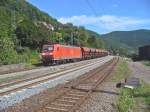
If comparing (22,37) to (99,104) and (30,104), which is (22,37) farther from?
(30,104)

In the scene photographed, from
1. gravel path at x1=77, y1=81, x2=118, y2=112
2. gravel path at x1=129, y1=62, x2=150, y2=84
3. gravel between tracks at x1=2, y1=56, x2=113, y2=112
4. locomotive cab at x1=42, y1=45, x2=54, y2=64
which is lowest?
gravel path at x1=129, y1=62, x2=150, y2=84

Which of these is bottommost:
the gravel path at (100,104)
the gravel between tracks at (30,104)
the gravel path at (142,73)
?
the gravel path at (142,73)

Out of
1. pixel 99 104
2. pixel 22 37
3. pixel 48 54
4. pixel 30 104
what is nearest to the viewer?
pixel 30 104

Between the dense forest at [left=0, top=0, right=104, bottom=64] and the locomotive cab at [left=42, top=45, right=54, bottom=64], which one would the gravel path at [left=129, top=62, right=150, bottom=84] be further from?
the dense forest at [left=0, top=0, right=104, bottom=64]

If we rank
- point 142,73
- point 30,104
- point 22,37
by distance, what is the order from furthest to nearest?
1. point 22,37
2. point 142,73
3. point 30,104

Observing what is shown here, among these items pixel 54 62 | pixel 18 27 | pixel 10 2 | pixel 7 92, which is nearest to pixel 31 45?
pixel 18 27

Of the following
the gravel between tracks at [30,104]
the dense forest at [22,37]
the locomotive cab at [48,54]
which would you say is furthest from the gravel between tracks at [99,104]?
the locomotive cab at [48,54]

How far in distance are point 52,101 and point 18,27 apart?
8106 centimetres

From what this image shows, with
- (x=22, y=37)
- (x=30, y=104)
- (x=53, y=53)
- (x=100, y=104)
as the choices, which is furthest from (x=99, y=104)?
(x=22, y=37)

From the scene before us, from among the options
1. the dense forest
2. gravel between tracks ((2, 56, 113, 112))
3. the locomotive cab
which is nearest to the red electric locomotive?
the locomotive cab

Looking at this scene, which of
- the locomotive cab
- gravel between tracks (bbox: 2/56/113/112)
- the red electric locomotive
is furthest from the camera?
the red electric locomotive

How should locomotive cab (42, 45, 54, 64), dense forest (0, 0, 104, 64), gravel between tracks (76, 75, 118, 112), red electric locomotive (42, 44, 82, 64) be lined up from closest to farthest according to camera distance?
gravel between tracks (76, 75, 118, 112) < dense forest (0, 0, 104, 64) < locomotive cab (42, 45, 54, 64) < red electric locomotive (42, 44, 82, 64)

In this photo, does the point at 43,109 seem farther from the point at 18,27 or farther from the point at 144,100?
the point at 18,27

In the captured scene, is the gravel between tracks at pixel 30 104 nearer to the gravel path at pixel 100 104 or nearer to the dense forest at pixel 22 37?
the gravel path at pixel 100 104
